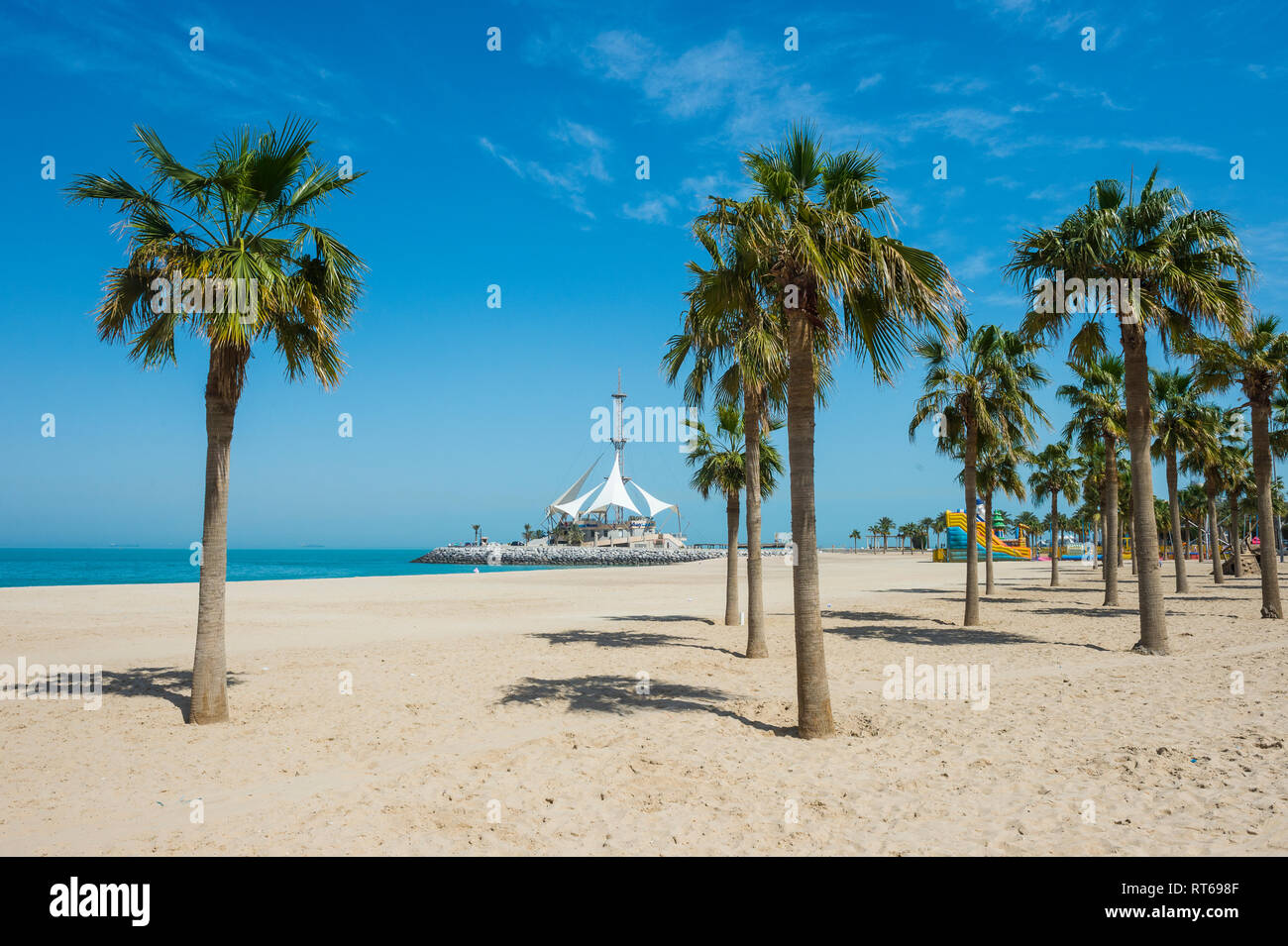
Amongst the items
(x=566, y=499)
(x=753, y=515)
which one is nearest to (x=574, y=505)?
(x=566, y=499)

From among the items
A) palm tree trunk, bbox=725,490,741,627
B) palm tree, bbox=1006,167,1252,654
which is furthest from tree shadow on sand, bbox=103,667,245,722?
palm tree, bbox=1006,167,1252,654

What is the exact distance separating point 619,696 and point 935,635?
10.6 metres

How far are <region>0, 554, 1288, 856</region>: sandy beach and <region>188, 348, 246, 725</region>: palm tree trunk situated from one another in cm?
41

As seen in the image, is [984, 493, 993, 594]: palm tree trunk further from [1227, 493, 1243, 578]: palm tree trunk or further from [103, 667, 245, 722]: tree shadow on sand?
[103, 667, 245, 722]: tree shadow on sand

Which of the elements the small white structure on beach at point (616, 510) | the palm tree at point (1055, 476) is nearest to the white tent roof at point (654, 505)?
the small white structure on beach at point (616, 510)

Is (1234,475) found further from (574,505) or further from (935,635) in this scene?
(574,505)

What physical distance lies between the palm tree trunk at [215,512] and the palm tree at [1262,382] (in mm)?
22412

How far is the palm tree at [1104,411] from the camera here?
22734 millimetres

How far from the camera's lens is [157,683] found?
11.9m

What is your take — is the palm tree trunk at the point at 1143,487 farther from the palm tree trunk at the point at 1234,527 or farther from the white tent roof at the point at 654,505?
the white tent roof at the point at 654,505

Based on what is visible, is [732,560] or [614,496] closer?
[732,560]
